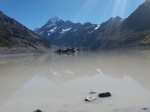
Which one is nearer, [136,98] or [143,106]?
[143,106]

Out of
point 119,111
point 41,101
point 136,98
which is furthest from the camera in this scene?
point 41,101

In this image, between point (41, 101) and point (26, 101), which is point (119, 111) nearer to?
point (41, 101)

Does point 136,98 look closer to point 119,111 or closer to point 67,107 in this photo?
point 119,111

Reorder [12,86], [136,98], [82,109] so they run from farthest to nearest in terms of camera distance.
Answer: [12,86] → [136,98] → [82,109]

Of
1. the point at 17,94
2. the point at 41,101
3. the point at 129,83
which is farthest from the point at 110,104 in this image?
the point at 17,94

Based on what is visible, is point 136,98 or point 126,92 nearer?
point 136,98

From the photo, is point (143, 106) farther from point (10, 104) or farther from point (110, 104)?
point (10, 104)

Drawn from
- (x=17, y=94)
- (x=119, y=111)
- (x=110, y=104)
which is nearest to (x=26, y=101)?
(x=17, y=94)

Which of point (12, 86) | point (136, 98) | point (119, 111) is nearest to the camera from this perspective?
point (119, 111)

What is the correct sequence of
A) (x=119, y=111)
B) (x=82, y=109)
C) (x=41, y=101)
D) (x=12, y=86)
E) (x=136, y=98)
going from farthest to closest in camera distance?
(x=12, y=86)
(x=41, y=101)
(x=136, y=98)
(x=82, y=109)
(x=119, y=111)
